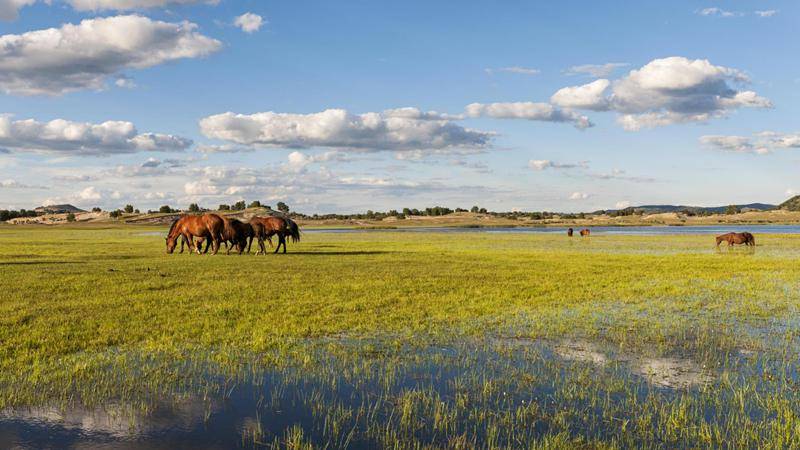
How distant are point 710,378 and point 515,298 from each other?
28.8 feet

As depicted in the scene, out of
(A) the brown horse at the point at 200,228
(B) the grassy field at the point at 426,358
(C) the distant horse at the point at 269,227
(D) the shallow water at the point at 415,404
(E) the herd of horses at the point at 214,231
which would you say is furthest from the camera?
(C) the distant horse at the point at 269,227

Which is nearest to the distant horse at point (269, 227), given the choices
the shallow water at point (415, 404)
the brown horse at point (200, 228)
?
the brown horse at point (200, 228)

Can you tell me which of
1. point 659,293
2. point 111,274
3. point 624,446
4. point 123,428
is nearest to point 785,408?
point 624,446

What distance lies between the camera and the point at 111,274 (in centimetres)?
2231

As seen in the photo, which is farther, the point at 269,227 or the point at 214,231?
the point at 269,227

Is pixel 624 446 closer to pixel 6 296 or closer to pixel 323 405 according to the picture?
pixel 323 405

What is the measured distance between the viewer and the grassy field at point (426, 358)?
707cm

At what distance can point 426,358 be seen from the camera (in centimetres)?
1028

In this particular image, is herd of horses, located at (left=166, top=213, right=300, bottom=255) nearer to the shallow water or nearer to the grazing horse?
the grazing horse

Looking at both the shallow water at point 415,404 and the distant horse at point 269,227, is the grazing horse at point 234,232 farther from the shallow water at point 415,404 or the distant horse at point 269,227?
the shallow water at point 415,404

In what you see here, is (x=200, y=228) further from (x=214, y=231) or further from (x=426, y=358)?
(x=426, y=358)

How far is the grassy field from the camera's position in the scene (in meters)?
7.07

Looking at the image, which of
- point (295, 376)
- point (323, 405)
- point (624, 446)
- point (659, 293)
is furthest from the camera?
point (659, 293)

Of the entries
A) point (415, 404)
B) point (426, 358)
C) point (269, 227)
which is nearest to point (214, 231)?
point (269, 227)
